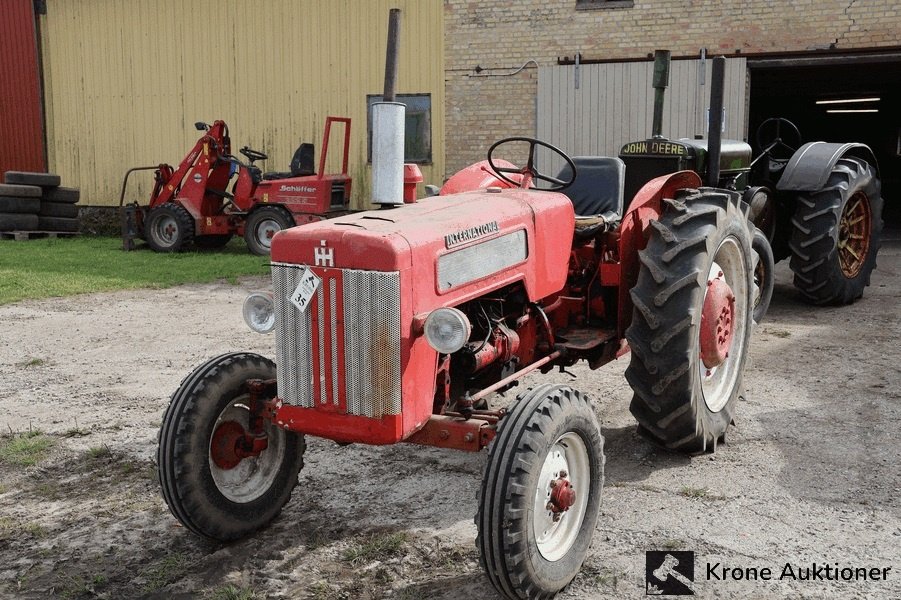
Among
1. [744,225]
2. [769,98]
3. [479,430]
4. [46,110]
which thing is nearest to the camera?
[479,430]

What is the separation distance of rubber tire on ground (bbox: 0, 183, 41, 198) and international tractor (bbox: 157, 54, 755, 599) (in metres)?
12.4

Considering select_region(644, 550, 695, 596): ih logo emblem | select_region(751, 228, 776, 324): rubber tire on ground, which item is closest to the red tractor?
select_region(751, 228, 776, 324): rubber tire on ground

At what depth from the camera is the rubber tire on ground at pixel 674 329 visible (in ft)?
13.0

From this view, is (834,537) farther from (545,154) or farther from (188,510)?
(545,154)

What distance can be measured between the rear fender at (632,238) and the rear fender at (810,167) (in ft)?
11.2

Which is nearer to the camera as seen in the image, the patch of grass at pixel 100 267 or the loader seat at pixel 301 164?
the patch of grass at pixel 100 267

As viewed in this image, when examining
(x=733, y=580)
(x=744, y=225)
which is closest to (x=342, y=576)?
(x=733, y=580)

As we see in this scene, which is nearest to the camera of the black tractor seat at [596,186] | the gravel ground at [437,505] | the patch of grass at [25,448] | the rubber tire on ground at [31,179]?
the gravel ground at [437,505]

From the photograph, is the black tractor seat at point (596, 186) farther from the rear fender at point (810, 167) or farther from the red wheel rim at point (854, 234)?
the red wheel rim at point (854, 234)

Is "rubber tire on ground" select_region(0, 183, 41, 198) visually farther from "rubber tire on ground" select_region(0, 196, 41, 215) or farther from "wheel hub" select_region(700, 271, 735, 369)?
"wheel hub" select_region(700, 271, 735, 369)

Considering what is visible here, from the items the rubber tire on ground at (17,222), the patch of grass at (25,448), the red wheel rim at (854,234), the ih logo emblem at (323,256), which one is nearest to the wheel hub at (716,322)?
the ih logo emblem at (323,256)

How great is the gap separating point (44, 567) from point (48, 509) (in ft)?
1.95

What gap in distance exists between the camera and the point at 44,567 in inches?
132

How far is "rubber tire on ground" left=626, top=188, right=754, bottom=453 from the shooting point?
3.96m
